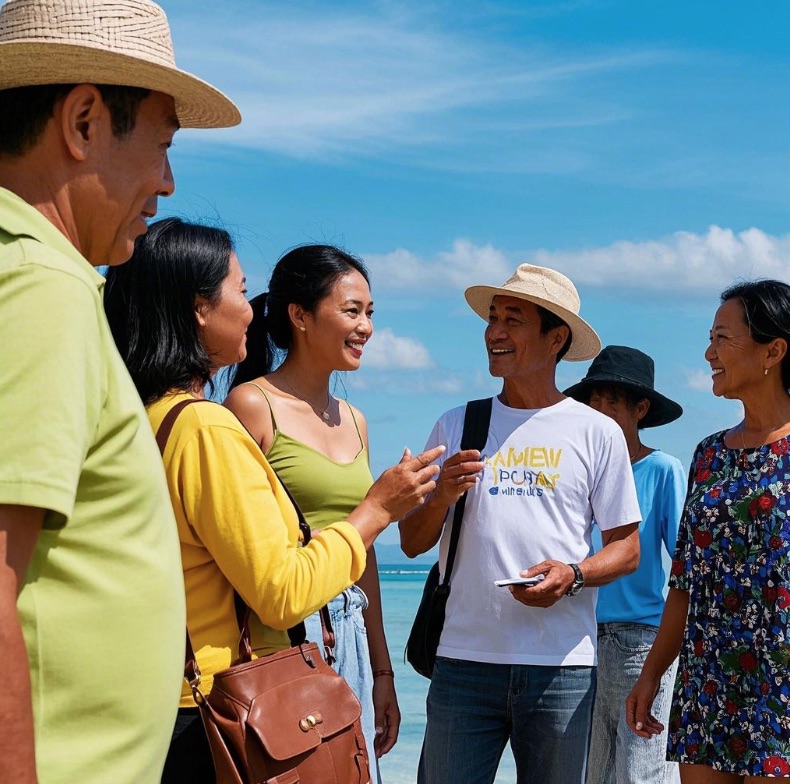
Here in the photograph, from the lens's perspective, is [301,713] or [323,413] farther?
[323,413]

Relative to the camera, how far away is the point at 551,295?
444 cm

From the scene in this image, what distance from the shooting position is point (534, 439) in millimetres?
4207

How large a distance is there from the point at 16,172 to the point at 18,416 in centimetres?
48

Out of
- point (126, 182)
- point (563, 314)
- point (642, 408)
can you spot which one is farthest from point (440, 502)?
point (126, 182)

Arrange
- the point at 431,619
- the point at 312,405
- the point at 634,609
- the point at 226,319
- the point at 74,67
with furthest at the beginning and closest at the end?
1. the point at 634,609
2. the point at 431,619
3. the point at 312,405
4. the point at 226,319
5. the point at 74,67

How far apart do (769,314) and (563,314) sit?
822mm

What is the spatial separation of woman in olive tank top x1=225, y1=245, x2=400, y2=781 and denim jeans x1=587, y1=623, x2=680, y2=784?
1782 millimetres

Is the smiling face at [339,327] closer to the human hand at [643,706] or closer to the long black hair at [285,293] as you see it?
the long black hair at [285,293]

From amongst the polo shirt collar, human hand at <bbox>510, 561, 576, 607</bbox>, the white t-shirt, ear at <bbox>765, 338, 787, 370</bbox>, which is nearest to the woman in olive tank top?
the white t-shirt

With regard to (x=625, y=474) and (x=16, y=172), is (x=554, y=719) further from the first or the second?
(x=16, y=172)

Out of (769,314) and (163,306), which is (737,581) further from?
(163,306)

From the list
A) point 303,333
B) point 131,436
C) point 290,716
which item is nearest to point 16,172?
point 131,436

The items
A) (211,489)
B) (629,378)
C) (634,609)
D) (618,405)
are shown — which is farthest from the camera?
(618,405)

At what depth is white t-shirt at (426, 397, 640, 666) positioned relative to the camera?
3.98 meters
